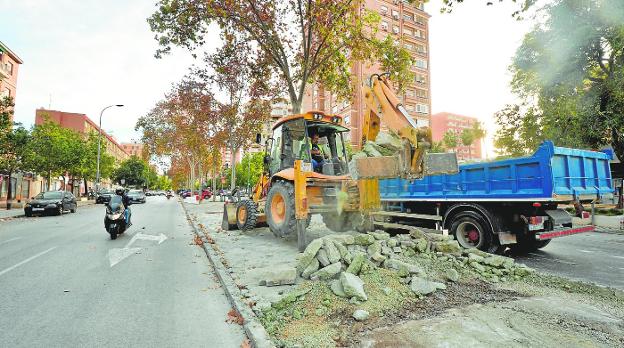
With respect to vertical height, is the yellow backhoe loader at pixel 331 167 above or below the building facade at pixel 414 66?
below

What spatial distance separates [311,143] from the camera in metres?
8.55

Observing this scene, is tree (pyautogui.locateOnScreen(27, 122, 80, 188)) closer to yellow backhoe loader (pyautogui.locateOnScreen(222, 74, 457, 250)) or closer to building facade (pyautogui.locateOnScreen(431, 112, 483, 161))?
yellow backhoe loader (pyautogui.locateOnScreen(222, 74, 457, 250))

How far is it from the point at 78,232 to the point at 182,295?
8.95m

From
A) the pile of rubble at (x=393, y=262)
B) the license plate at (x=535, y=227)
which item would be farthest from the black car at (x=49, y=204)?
the license plate at (x=535, y=227)

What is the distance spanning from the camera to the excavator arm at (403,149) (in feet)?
18.4

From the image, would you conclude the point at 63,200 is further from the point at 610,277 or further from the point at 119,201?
the point at 610,277

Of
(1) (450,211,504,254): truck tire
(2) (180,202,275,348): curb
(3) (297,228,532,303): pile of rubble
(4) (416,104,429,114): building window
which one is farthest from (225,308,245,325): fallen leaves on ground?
(4) (416,104,429,114): building window

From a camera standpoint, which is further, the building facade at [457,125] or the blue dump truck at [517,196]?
the building facade at [457,125]

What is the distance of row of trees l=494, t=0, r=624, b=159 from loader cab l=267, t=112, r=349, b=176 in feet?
51.4

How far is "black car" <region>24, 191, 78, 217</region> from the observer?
18.3m

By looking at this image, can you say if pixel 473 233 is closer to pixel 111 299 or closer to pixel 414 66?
pixel 111 299

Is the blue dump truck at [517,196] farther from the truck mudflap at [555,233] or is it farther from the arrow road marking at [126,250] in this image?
the arrow road marking at [126,250]

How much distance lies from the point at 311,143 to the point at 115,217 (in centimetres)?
626

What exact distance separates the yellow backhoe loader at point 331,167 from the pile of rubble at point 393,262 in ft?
4.34
